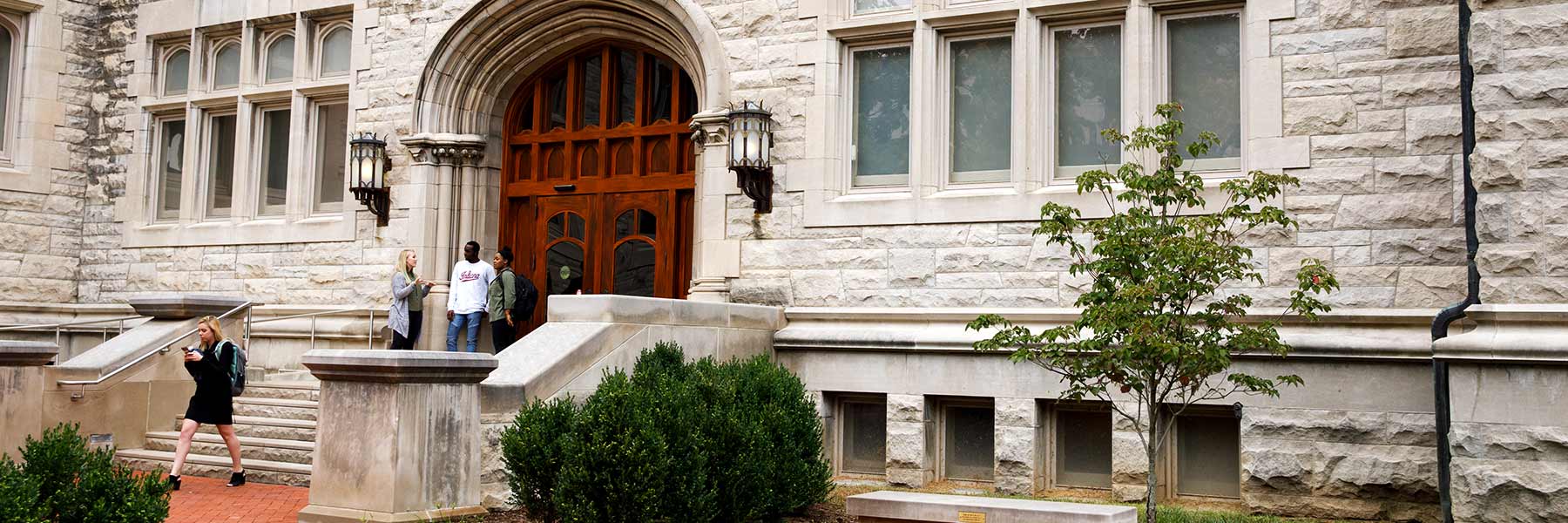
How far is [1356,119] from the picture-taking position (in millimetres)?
10523

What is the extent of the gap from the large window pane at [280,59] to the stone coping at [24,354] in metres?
5.21

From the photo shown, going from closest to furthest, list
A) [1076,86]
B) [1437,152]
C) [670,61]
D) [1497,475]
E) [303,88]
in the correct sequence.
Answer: [1497,475] → [1437,152] → [1076,86] → [670,61] → [303,88]

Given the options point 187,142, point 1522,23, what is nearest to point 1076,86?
point 1522,23

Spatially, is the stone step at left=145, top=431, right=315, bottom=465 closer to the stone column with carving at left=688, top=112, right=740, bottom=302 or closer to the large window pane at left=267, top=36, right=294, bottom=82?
the stone column with carving at left=688, top=112, right=740, bottom=302

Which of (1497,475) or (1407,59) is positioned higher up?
(1407,59)

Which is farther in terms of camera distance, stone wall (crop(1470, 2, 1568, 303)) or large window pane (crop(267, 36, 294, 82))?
large window pane (crop(267, 36, 294, 82))

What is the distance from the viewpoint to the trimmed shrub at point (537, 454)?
845 cm

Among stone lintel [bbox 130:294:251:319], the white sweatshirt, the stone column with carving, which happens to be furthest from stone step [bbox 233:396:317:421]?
the stone column with carving

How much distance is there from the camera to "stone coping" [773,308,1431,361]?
10.1m

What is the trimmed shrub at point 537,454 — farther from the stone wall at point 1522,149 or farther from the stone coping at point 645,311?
the stone wall at point 1522,149

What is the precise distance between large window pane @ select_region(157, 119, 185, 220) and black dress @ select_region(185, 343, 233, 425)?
6213mm

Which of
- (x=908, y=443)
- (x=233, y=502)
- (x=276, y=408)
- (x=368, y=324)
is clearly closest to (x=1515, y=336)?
(x=908, y=443)

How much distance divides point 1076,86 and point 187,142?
10998 millimetres

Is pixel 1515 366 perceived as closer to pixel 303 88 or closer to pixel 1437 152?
pixel 1437 152
